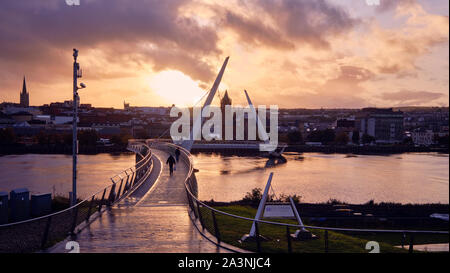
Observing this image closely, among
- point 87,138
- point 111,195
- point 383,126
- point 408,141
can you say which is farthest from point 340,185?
point 383,126

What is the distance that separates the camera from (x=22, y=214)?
33.6 feet

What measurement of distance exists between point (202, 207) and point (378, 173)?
2874 centimetres

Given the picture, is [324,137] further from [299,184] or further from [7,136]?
[7,136]

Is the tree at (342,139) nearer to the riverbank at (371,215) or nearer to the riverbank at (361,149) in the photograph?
the riverbank at (361,149)

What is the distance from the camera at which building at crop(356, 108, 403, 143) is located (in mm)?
72375

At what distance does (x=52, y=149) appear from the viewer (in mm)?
47156

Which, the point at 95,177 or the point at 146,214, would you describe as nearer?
the point at 146,214

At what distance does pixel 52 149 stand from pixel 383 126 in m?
55.2

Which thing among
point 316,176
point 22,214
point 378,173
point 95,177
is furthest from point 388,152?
point 22,214

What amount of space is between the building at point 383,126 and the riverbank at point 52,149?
4564cm

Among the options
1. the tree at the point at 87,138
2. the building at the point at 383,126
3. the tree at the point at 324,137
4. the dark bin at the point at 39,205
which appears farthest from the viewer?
the building at the point at 383,126

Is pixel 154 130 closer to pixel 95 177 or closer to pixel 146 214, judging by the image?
pixel 95 177

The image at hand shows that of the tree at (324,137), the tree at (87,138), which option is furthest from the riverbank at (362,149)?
the tree at (87,138)

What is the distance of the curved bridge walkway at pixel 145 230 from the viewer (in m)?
3.77
